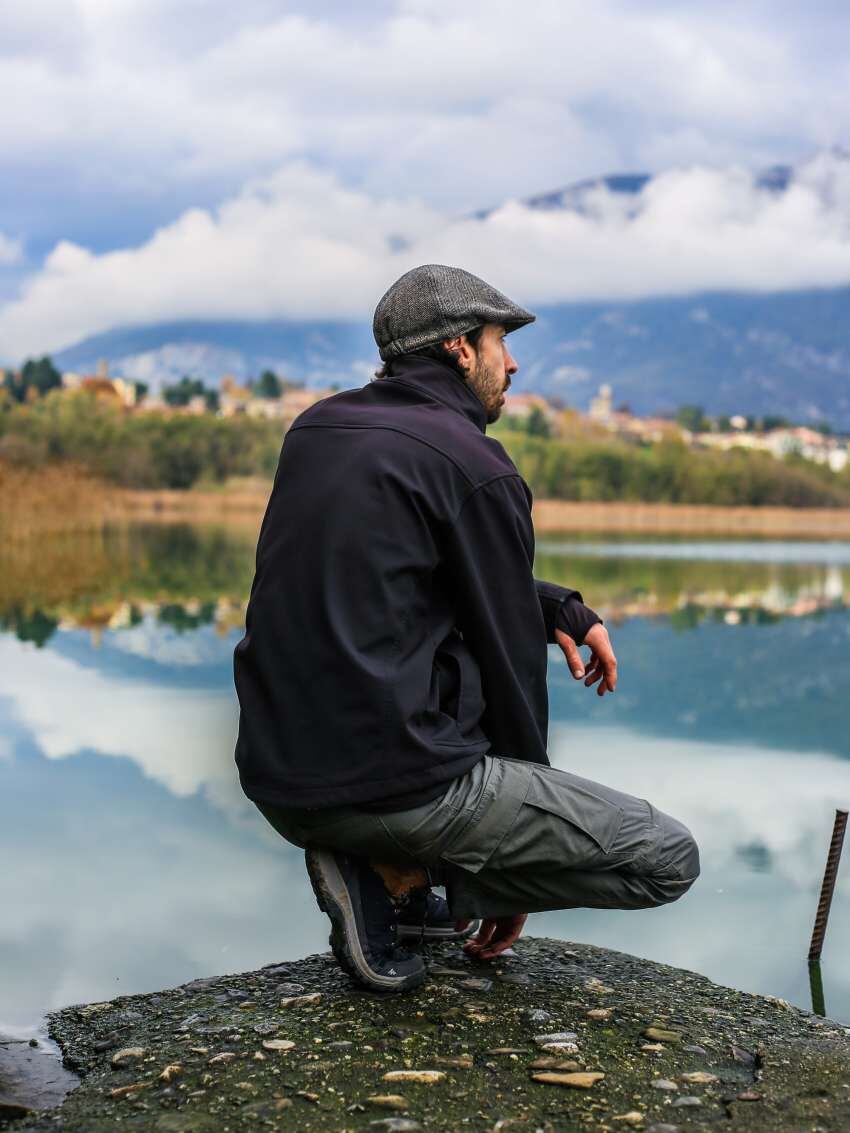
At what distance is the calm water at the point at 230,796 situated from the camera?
3607mm

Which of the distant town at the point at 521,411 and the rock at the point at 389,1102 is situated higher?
the distant town at the point at 521,411

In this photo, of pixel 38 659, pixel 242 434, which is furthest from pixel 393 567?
pixel 242 434

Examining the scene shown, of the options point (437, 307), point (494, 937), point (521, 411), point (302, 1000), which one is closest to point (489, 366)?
point (437, 307)

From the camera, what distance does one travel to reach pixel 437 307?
8.52 feet

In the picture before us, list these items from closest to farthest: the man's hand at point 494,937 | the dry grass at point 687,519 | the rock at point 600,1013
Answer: the rock at point 600,1013, the man's hand at point 494,937, the dry grass at point 687,519

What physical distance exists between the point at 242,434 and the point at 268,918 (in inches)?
2511

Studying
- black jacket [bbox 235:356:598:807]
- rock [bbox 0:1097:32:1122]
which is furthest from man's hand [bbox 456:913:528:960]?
rock [bbox 0:1097:32:1122]

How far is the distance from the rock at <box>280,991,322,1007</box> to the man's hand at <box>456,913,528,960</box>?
39 centimetres

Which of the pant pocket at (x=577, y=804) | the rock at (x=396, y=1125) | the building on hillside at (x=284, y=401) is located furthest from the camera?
the building on hillside at (x=284, y=401)

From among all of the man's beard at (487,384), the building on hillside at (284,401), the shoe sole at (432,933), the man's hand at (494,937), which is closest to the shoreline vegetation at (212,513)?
the shoe sole at (432,933)

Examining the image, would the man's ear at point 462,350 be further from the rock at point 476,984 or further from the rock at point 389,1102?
the rock at point 389,1102

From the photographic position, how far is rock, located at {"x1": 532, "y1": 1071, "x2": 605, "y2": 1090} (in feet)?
7.39

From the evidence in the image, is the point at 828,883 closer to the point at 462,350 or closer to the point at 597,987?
the point at 597,987

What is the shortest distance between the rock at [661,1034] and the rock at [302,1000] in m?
0.65
